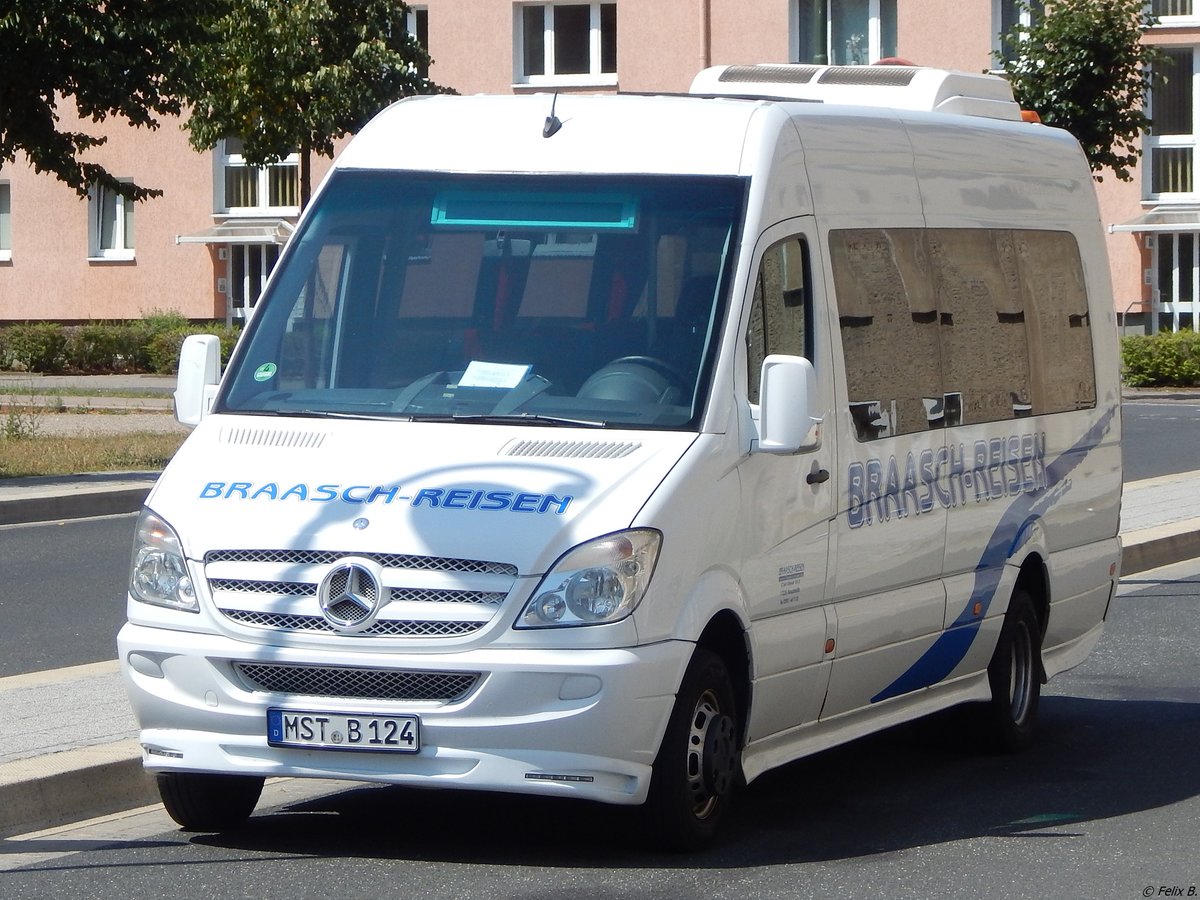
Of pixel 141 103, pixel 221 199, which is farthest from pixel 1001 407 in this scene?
pixel 221 199

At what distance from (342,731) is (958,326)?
3.41 metres

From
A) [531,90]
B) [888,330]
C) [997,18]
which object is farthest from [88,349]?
[888,330]

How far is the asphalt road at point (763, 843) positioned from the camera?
6230 millimetres

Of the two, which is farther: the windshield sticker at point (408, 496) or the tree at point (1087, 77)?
the tree at point (1087, 77)

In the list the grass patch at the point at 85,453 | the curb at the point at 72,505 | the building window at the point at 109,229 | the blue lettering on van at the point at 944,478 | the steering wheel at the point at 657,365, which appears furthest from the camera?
the building window at the point at 109,229

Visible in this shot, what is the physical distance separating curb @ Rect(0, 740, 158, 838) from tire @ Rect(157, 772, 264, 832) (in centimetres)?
37

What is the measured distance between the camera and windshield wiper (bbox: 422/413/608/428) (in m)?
6.70

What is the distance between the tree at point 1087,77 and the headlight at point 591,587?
31247mm

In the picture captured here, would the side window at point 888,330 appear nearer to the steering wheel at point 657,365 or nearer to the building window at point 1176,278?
the steering wheel at point 657,365

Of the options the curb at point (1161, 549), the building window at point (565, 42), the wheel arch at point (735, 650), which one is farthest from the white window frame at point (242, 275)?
the wheel arch at point (735, 650)

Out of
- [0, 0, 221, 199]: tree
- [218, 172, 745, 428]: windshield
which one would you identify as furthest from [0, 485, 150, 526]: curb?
[218, 172, 745, 428]: windshield

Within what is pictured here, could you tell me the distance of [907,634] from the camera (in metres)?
7.94

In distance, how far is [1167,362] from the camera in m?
39.5

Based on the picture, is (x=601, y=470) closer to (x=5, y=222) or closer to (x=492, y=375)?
(x=492, y=375)
